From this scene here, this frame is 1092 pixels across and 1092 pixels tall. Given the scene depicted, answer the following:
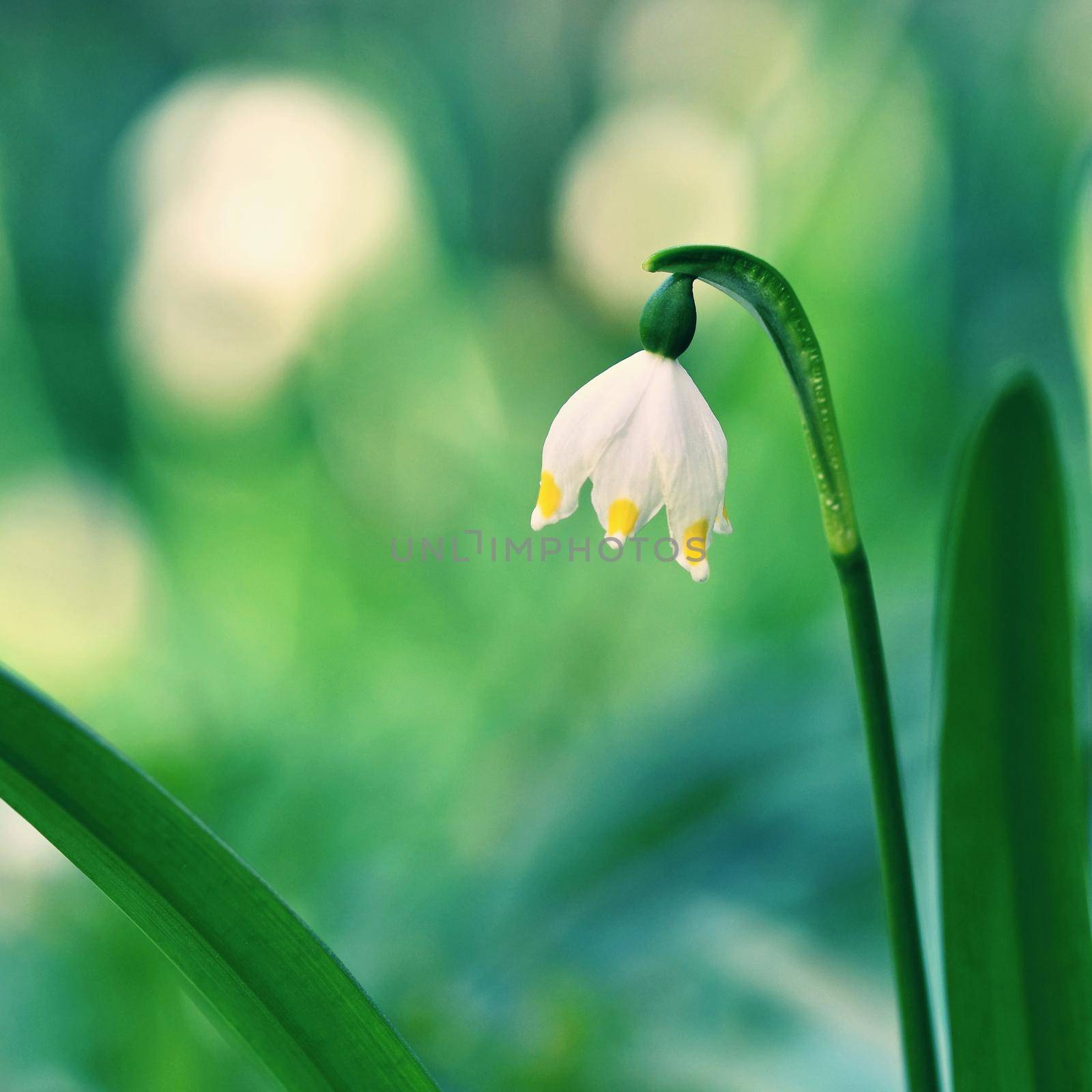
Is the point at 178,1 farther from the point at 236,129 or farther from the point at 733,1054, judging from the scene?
the point at 733,1054

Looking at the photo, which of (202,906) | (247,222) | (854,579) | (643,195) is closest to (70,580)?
(247,222)

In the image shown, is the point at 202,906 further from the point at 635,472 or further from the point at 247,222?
the point at 247,222

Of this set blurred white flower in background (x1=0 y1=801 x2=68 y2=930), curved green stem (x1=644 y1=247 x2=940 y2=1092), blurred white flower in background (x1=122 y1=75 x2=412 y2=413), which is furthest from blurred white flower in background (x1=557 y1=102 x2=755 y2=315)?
curved green stem (x1=644 y1=247 x2=940 y2=1092)

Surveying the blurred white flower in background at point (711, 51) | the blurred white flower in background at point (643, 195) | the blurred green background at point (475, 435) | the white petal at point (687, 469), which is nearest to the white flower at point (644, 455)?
the white petal at point (687, 469)

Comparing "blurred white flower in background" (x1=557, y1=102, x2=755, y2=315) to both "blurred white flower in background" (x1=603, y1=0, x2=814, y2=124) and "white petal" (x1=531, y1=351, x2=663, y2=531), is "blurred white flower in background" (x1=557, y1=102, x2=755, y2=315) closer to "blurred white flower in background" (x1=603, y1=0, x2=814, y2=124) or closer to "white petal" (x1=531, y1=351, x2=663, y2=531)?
"blurred white flower in background" (x1=603, y1=0, x2=814, y2=124)

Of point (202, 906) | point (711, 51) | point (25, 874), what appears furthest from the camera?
point (711, 51)

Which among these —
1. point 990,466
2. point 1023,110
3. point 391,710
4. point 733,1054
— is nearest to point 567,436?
point 990,466
